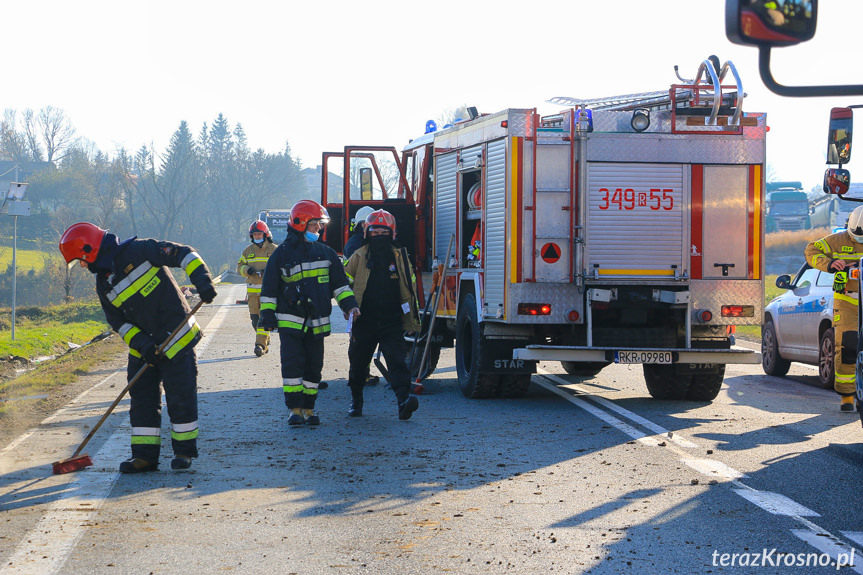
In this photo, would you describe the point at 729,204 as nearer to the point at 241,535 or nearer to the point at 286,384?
the point at 286,384

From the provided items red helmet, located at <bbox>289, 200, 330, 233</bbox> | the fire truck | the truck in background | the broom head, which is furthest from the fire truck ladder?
the truck in background

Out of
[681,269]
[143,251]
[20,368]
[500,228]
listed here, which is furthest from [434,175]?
[20,368]

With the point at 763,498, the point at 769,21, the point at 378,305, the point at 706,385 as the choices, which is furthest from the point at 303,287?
the point at 769,21

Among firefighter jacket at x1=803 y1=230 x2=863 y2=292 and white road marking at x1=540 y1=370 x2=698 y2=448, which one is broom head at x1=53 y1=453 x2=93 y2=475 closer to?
white road marking at x1=540 y1=370 x2=698 y2=448

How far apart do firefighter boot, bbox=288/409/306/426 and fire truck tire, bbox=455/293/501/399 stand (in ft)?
7.32

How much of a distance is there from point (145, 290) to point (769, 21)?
4.73 m

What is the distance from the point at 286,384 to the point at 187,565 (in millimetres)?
4190

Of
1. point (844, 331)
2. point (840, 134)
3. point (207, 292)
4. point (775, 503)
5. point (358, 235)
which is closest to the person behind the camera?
point (775, 503)

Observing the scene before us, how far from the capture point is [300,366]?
909 centimetres

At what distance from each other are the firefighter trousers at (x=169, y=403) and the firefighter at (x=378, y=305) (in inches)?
104

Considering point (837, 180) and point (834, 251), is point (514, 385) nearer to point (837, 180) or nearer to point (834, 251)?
point (834, 251)

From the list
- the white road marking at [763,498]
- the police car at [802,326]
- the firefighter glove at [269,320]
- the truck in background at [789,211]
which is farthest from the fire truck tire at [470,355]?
the truck in background at [789,211]

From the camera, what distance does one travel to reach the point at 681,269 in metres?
10.3

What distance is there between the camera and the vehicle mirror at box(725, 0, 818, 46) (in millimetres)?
3764
